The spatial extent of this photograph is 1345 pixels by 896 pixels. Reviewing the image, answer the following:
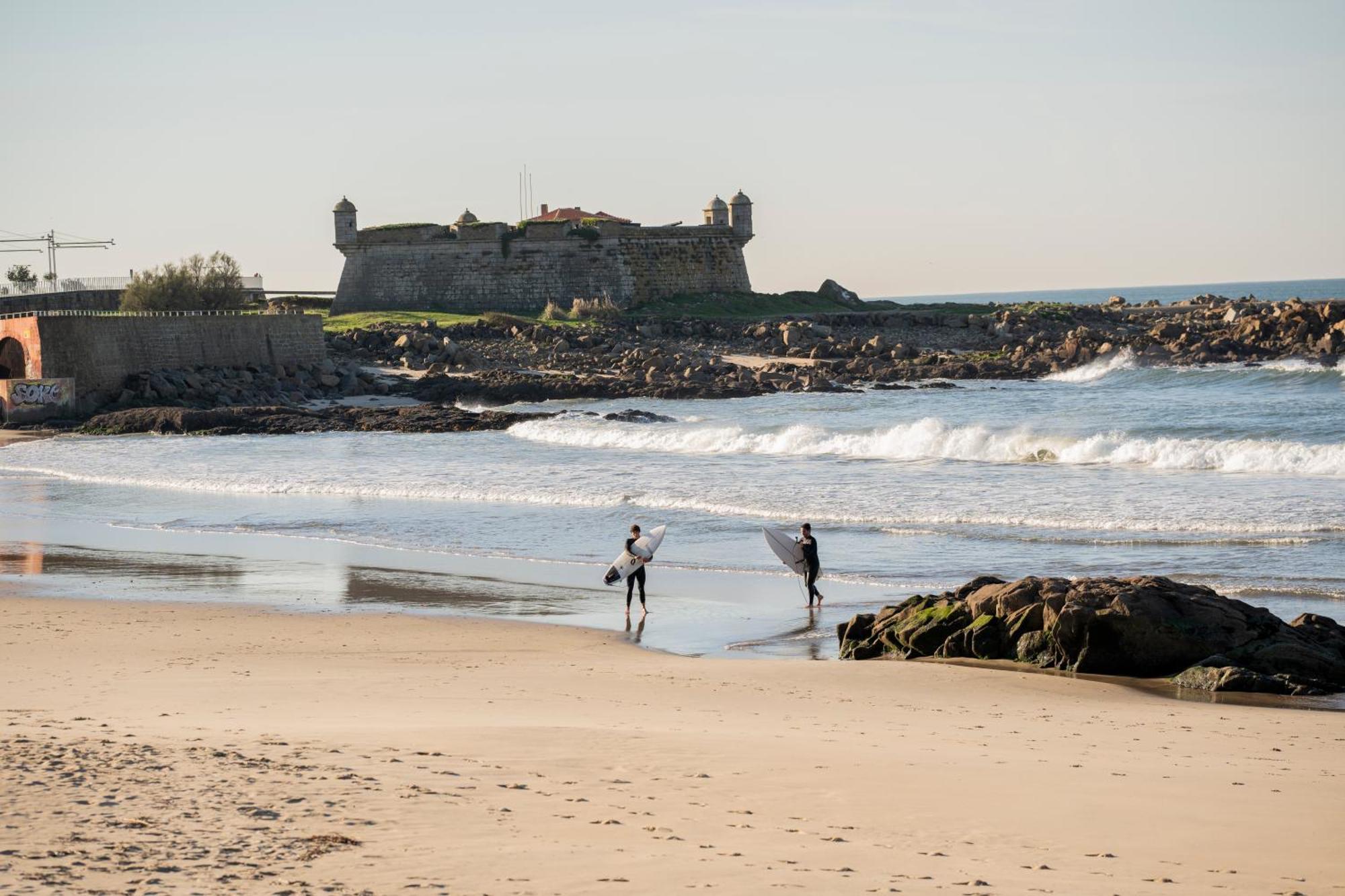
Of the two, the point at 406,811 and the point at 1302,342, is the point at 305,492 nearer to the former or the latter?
the point at 406,811

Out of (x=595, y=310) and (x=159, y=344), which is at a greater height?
(x=595, y=310)

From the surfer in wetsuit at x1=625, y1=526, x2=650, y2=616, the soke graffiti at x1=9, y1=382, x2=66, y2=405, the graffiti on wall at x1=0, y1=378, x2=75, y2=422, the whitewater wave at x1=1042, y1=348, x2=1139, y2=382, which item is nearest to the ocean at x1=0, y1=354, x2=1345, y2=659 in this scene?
the surfer in wetsuit at x1=625, y1=526, x2=650, y2=616

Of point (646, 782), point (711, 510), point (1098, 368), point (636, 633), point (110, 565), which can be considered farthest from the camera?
point (1098, 368)

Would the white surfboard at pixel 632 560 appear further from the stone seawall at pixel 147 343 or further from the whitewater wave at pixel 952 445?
the stone seawall at pixel 147 343

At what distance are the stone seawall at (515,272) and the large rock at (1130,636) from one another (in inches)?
1965

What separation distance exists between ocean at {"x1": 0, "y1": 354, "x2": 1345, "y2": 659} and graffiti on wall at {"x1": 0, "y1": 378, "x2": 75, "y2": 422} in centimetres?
477

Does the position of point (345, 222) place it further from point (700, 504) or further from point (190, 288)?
point (700, 504)

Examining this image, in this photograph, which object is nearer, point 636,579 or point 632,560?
point 632,560

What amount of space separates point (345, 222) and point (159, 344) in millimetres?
20430

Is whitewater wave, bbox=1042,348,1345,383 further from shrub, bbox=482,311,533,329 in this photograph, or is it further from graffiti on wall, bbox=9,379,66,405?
graffiti on wall, bbox=9,379,66,405

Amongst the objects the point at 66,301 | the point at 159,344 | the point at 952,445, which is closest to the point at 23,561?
the point at 952,445

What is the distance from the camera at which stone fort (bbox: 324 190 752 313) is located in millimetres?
60844

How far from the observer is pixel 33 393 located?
38.3m

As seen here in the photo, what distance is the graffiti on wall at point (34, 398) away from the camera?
3822 centimetres
